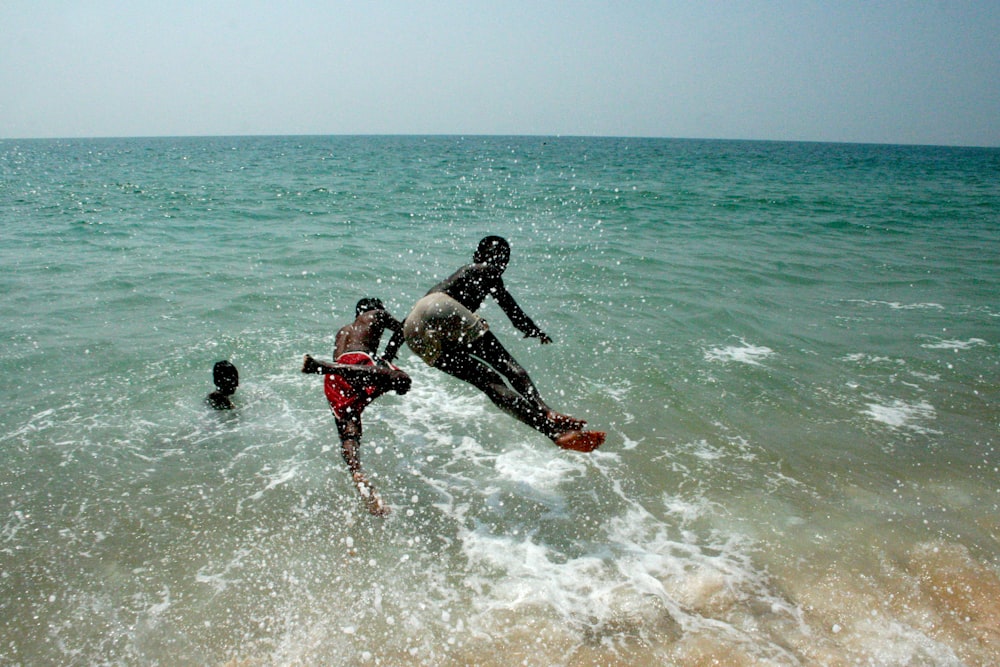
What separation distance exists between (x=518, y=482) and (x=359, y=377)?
169 centimetres

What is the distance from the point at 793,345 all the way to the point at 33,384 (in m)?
9.77

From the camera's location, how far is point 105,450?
5.45 m

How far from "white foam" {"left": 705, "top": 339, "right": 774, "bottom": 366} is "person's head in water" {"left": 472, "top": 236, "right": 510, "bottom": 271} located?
4.23m

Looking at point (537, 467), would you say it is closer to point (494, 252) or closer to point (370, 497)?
point (370, 497)

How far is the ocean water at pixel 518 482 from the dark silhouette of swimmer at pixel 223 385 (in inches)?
6.5

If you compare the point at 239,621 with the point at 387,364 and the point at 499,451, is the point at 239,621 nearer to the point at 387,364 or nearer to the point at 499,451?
the point at 387,364

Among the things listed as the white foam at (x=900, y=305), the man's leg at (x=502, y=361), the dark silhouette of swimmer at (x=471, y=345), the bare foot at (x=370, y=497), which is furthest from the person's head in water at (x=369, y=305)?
the white foam at (x=900, y=305)

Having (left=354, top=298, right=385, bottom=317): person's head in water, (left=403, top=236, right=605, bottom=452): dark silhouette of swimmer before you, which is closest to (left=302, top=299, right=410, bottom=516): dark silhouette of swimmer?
(left=354, top=298, right=385, bottom=317): person's head in water

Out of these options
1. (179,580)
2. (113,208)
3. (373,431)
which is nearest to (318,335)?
(373,431)

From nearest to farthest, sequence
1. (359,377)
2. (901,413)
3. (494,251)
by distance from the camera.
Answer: (359,377), (494,251), (901,413)

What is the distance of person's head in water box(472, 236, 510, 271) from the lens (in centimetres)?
484

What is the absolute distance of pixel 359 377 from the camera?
4.60 metres

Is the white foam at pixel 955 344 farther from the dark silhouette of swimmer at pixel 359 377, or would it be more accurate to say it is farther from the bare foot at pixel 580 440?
the dark silhouette of swimmer at pixel 359 377

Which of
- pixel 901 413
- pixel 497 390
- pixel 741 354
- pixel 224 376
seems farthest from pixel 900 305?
pixel 224 376
